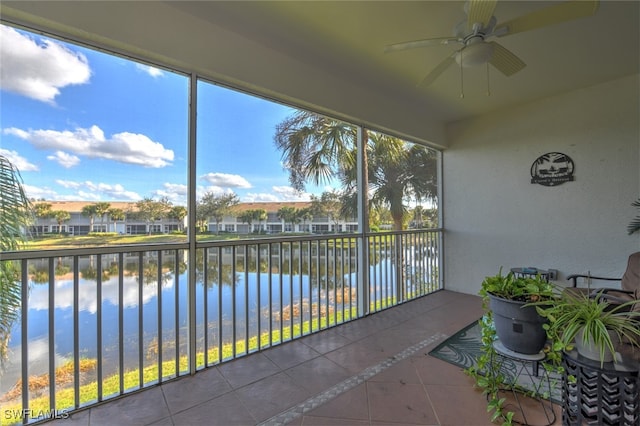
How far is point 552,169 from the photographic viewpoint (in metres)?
3.52

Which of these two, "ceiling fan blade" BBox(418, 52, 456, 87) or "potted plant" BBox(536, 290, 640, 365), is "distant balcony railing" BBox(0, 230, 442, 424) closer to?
"ceiling fan blade" BBox(418, 52, 456, 87)

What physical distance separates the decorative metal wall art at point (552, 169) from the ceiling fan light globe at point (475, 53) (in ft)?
7.82

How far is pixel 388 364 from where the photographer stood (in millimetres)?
2229

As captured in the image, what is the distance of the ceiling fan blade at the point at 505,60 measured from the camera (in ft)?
6.40

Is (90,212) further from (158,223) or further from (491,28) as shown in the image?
(491,28)

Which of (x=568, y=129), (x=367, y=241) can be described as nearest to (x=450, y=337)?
(x=367, y=241)

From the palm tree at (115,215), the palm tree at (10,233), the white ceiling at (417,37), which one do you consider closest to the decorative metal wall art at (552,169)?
the white ceiling at (417,37)

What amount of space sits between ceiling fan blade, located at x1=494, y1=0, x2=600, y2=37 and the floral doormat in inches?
83.7

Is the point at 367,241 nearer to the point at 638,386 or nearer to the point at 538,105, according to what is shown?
Answer: the point at 638,386

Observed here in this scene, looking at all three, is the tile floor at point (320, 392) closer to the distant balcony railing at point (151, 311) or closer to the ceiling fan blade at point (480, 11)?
the distant balcony railing at point (151, 311)

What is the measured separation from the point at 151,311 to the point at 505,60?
10.4ft

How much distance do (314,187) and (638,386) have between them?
2.48 metres

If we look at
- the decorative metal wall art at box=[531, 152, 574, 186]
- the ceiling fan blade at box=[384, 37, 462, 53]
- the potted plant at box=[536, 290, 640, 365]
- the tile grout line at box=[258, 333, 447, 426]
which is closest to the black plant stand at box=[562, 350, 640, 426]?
the potted plant at box=[536, 290, 640, 365]

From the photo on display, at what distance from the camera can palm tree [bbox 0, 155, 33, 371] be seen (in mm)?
1525
